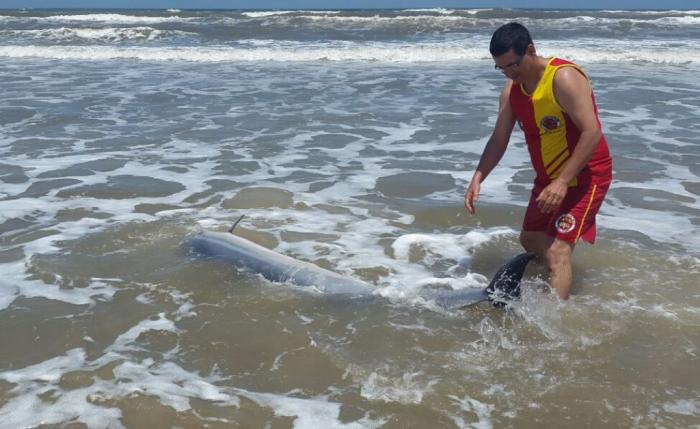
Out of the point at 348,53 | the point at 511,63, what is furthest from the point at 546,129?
the point at 348,53

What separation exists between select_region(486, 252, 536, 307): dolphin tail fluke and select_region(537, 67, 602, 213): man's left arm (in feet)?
1.29

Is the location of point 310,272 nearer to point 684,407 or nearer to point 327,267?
point 327,267

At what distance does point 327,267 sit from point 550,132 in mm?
1984

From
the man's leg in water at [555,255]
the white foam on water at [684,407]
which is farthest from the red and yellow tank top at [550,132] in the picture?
the white foam on water at [684,407]

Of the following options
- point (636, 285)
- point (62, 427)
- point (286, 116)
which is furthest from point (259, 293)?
point (286, 116)

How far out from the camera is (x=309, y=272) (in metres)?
4.84

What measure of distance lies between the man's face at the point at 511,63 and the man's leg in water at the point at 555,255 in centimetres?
104

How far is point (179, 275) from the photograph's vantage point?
504 centimetres

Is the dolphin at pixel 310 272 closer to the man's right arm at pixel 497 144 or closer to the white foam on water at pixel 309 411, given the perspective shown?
the man's right arm at pixel 497 144

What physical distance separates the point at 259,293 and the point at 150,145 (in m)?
5.02

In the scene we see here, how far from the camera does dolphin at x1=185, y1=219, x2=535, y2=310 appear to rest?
422cm

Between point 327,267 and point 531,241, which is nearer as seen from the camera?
point 531,241

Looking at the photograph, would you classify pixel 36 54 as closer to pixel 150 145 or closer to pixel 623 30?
pixel 150 145

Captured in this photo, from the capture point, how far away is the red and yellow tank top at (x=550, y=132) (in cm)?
396
